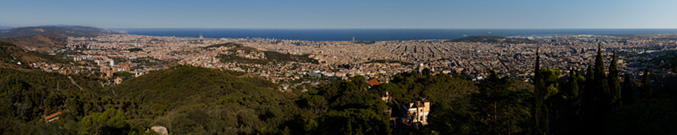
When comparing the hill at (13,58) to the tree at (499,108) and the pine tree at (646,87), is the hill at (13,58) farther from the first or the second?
the pine tree at (646,87)

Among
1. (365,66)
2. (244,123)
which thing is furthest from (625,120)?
(365,66)

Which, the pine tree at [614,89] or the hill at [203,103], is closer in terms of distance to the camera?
the pine tree at [614,89]

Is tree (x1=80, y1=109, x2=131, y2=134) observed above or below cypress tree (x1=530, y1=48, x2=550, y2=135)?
below

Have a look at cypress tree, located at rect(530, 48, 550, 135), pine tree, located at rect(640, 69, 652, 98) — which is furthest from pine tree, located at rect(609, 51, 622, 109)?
cypress tree, located at rect(530, 48, 550, 135)

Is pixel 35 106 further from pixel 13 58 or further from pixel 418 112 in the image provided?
pixel 13 58

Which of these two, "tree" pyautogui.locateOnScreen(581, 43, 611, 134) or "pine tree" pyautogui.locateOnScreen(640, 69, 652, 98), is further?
"pine tree" pyautogui.locateOnScreen(640, 69, 652, 98)

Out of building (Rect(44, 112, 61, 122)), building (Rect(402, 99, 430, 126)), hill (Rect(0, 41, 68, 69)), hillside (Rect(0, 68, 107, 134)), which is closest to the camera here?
hillside (Rect(0, 68, 107, 134))

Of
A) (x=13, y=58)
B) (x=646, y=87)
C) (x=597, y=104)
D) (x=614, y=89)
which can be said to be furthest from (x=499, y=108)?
(x=13, y=58)

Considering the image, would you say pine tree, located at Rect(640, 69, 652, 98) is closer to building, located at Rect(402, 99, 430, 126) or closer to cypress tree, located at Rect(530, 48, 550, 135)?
building, located at Rect(402, 99, 430, 126)

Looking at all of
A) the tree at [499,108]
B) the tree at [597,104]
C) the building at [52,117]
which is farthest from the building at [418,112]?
the building at [52,117]

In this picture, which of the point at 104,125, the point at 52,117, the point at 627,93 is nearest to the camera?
the point at 104,125

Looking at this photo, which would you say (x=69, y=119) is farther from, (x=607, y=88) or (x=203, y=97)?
(x=607, y=88)
